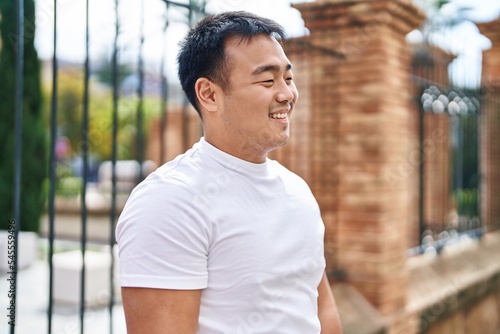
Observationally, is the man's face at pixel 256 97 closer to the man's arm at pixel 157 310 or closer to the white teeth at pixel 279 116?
the white teeth at pixel 279 116

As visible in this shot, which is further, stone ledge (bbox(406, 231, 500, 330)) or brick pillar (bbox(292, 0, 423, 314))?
stone ledge (bbox(406, 231, 500, 330))

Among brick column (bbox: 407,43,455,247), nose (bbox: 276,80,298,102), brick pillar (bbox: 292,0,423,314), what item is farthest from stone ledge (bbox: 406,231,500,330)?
nose (bbox: 276,80,298,102)

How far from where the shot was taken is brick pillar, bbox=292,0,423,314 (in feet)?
12.9

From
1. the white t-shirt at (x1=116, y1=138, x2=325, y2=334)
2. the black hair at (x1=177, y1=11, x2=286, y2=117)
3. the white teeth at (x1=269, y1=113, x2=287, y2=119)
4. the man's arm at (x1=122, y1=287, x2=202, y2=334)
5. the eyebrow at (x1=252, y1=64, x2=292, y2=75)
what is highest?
the black hair at (x1=177, y1=11, x2=286, y2=117)

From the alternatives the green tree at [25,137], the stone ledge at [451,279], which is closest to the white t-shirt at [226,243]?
the stone ledge at [451,279]

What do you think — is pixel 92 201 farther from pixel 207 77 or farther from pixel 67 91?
pixel 67 91

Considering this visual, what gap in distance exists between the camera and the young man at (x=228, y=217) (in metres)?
1.29

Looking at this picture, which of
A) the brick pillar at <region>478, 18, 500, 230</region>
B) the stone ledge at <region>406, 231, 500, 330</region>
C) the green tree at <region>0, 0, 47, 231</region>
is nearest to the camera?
the stone ledge at <region>406, 231, 500, 330</region>

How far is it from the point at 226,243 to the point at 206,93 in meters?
0.42

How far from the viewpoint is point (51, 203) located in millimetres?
2221

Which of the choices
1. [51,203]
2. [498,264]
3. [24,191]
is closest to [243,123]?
[51,203]

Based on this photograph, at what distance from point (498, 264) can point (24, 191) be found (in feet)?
26.1

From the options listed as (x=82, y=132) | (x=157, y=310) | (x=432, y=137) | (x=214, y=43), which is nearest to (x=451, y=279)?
(x=432, y=137)

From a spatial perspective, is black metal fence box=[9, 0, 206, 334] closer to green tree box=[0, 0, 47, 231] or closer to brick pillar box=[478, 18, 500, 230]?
brick pillar box=[478, 18, 500, 230]
